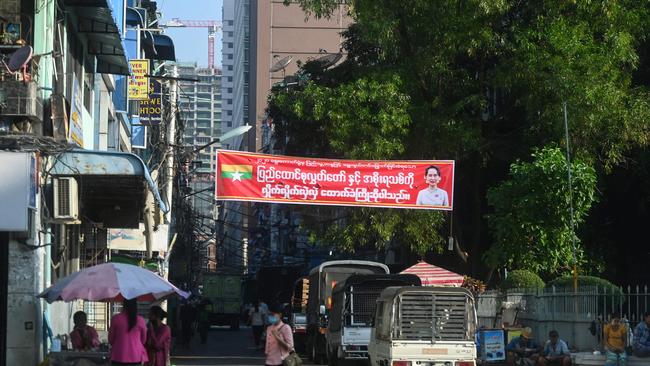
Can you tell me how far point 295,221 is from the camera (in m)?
94.0

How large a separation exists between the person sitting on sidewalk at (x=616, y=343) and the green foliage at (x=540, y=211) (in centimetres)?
531

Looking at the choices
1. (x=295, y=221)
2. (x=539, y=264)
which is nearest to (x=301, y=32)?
(x=295, y=221)

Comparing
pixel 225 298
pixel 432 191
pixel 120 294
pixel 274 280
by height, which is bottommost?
pixel 225 298

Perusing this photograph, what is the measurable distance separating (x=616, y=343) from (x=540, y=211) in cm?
718

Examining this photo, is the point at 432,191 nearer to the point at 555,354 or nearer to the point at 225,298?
the point at 555,354

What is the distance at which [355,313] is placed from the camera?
27.0 meters

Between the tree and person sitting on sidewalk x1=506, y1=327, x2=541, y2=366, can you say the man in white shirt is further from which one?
person sitting on sidewalk x1=506, y1=327, x2=541, y2=366

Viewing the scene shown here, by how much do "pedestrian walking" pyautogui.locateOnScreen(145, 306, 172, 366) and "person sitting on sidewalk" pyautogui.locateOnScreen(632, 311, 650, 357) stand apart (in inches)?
362

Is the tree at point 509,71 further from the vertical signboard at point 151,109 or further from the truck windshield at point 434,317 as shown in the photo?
the vertical signboard at point 151,109

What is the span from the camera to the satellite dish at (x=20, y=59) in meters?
16.8

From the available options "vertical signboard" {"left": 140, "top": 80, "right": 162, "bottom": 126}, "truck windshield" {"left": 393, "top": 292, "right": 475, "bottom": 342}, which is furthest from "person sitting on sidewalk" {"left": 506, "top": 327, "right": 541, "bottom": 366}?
"vertical signboard" {"left": 140, "top": 80, "right": 162, "bottom": 126}

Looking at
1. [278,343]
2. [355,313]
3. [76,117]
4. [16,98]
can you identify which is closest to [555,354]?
[355,313]

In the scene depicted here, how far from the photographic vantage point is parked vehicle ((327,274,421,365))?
1035 inches

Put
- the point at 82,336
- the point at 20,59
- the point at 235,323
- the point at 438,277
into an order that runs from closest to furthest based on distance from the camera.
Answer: the point at 20,59 < the point at 82,336 < the point at 438,277 < the point at 235,323
